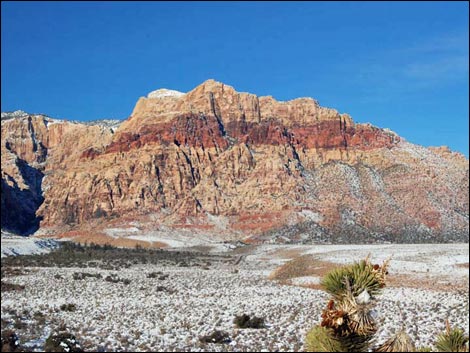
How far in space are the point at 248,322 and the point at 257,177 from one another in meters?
86.9

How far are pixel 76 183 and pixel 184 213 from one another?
24275 mm

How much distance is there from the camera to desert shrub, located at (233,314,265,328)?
1727 centimetres

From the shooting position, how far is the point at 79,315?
64.0ft

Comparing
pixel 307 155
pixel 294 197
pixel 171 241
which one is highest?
pixel 307 155

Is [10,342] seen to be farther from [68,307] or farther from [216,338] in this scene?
[68,307]

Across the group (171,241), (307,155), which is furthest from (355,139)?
(171,241)

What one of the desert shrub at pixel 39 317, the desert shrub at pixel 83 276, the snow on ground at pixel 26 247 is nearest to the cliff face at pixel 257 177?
the snow on ground at pixel 26 247

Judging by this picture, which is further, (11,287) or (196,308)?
(11,287)

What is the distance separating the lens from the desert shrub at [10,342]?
14.0 metres

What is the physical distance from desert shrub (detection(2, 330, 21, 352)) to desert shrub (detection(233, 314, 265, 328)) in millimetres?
6648

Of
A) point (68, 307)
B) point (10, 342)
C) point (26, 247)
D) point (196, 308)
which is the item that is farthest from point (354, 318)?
point (26, 247)

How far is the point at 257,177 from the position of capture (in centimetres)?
10412

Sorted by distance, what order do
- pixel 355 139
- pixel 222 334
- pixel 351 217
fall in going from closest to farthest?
pixel 222 334 → pixel 351 217 → pixel 355 139

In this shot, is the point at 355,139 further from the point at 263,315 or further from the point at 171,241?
the point at 263,315
